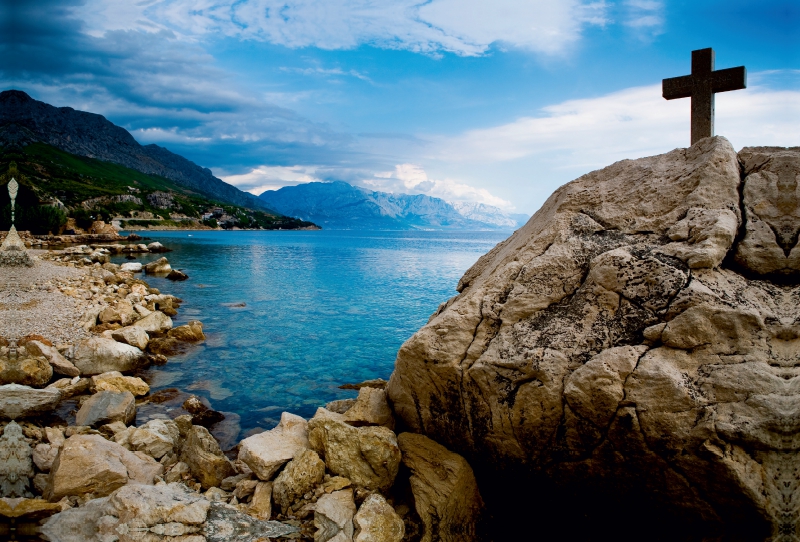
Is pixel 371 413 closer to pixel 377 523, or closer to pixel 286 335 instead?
pixel 377 523

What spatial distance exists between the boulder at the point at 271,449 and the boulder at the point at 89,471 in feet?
6.34

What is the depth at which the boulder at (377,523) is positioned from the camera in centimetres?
650

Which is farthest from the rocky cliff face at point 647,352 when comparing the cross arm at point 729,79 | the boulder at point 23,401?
the boulder at point 23,401

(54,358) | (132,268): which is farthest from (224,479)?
(132,268)

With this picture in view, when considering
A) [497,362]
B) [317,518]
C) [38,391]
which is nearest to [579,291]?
[497,362]

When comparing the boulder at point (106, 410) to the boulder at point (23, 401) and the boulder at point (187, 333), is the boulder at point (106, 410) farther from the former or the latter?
the boulder at point (187, 333)

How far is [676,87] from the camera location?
10445 millimetres

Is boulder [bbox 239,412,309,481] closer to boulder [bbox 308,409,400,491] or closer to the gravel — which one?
boulder [bbox 308,409,400,491]

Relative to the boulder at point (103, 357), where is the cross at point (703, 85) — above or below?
above

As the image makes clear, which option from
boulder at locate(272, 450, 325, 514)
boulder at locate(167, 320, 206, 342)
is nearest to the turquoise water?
boulder at locate(167, 320, 206, 342)

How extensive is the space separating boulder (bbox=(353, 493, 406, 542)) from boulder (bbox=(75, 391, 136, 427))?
826 centimetres

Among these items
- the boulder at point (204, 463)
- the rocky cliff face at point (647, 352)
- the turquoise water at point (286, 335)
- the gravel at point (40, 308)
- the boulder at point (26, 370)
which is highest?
the rocky cliff face at point (647, 352)

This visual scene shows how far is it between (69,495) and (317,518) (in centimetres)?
396

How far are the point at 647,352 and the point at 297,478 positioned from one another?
17.7ft
